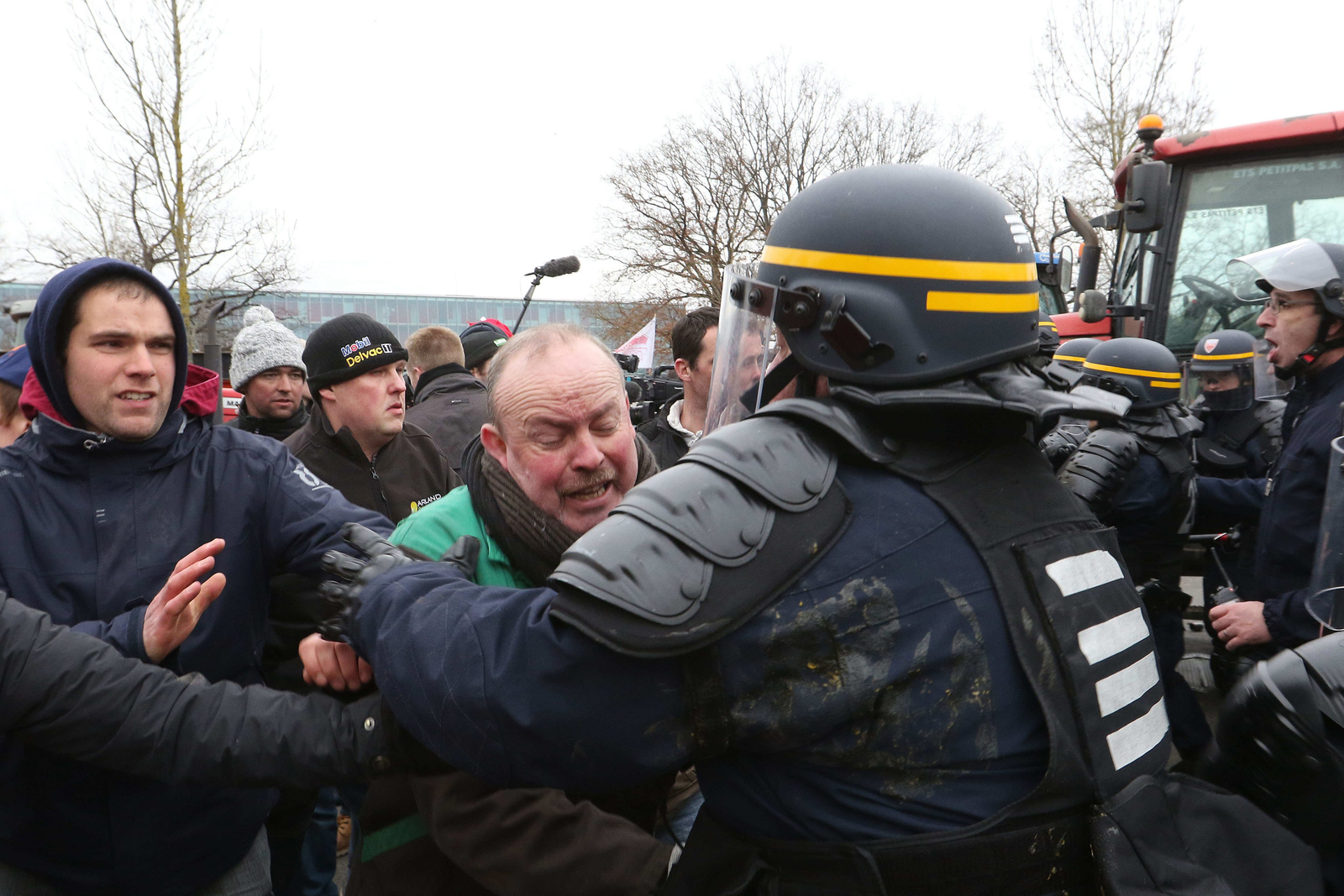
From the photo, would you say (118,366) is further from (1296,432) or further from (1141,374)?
(1141,374)

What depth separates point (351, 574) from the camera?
1555mm

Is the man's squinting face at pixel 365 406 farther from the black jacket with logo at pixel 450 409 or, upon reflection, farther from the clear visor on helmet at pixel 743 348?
the clear visor on helmet at pixel 743 348

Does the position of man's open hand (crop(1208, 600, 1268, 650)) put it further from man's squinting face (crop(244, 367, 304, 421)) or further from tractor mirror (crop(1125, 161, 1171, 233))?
→ man's squinting face (crop(244, 367, 304, 421))

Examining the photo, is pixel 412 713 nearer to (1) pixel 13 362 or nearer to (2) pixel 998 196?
(2) pixel 998 196

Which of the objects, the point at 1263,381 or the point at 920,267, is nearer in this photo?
the point at 920,267

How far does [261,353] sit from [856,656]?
409 cm

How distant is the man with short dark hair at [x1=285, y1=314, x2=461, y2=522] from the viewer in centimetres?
359

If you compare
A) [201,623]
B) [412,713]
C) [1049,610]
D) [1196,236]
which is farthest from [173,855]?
[1196,236]

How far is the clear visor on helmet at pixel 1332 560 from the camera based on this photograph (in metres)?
2.34

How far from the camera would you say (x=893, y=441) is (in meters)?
1.34

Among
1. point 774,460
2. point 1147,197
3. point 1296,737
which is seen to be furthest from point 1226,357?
point 774,460

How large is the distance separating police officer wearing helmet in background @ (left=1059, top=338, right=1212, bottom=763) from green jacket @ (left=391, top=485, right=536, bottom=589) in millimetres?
2931

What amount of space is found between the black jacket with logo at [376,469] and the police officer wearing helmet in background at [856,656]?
7.32 ft

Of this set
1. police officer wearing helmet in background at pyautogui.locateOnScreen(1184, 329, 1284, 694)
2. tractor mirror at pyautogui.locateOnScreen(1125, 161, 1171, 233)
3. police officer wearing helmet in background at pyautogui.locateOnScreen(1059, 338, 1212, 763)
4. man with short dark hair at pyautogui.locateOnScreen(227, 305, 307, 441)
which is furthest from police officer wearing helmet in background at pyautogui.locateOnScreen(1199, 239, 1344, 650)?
man with short dark hair at pyautogui.locateOnScreen(227, 305, 307, 441)
